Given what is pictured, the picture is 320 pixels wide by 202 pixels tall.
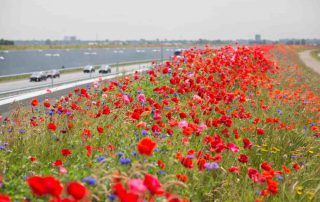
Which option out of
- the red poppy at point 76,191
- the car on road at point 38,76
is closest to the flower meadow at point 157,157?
the red poppy at point 76,191

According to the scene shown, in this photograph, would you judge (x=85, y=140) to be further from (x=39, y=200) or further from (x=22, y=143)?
(x=39, y=200)

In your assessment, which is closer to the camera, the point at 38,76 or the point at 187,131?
the point at 187,131

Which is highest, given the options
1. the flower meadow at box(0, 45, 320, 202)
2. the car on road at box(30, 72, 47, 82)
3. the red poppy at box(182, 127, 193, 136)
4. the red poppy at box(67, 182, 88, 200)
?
the red poppy at box(67, 182, 88, 200)

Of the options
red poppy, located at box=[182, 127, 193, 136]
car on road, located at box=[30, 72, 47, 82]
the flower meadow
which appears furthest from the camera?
car on road, located at box=[30, 72, 47, 82]

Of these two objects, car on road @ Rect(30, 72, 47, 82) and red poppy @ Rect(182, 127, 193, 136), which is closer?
red poppy @ Rect(182, 127, 193, 136)

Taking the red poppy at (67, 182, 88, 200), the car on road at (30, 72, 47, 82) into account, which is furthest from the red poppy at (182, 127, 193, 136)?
the car on road at (30, 72, 47, 82)

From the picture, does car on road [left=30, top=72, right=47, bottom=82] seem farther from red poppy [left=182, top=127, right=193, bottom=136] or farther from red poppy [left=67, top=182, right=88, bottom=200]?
red poppy [left=67, top=182, right=88, bottom=200]

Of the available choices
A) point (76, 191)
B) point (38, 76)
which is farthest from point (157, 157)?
point (38, 76)

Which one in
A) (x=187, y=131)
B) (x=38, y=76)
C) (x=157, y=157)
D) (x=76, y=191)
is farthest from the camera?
(x=38, y=76)

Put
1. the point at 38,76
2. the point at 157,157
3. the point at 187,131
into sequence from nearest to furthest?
the point at 187,131, the point at 157,157, the point at 38,76

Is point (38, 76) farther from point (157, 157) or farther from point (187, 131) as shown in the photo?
point (187, 131)

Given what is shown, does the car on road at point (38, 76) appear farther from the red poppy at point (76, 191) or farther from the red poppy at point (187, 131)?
the red poppy at point (76, 191)

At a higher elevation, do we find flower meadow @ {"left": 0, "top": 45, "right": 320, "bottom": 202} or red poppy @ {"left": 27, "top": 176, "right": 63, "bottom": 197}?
red poppy @ {"left": 27, "top": 176, "right": 63, "bottom": 197}

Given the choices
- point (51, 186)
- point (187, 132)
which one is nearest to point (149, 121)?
point (187, 132)
